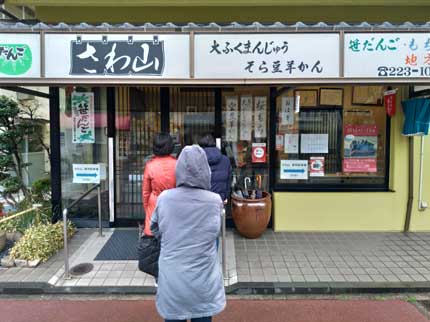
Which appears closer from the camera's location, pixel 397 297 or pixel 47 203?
pixel 397 297

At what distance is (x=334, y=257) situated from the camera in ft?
17.2

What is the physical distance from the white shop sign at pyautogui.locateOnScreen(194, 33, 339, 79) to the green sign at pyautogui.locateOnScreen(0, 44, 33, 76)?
7.04 ft

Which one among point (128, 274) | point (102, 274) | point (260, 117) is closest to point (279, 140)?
point (260, 117)

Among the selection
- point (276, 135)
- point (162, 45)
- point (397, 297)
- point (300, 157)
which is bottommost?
point (397, 297)

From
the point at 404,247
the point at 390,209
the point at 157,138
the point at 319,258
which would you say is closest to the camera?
the point at 157,138

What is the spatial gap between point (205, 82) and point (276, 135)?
8.18 feet

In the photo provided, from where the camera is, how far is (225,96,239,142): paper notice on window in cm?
661

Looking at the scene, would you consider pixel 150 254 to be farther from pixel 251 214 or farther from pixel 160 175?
pixel 251 214

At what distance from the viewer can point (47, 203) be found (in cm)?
671

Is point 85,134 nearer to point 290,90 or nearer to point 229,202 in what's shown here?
point 229,202

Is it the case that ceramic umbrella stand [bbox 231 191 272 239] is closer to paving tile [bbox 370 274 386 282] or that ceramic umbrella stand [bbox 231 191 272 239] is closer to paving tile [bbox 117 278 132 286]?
paving tile [bbox 370 274 386 282]

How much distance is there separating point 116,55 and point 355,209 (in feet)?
15.9

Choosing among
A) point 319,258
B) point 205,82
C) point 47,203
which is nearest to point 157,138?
point 205,82

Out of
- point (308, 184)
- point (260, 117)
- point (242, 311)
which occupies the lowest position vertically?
point (242, 311)
